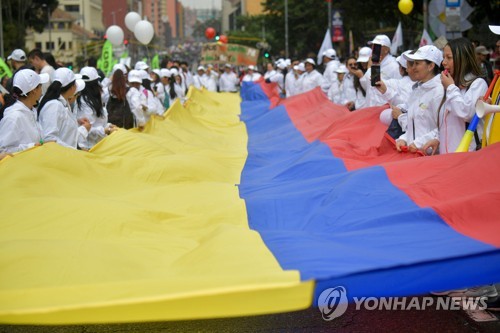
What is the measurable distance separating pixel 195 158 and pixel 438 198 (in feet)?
10.8

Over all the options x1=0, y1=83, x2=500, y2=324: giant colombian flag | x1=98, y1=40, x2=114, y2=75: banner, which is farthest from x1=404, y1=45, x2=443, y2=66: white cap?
x1=98, y1=40, x2=114, y2=75: banner

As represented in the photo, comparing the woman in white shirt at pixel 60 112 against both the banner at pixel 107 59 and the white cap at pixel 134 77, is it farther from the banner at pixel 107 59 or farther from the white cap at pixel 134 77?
the banner at pixel 107 59

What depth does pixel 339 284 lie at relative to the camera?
3895 mm

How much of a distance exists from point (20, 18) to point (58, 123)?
44.0 metres

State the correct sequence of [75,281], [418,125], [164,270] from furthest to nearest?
[418,125], [164,270], [75,281]

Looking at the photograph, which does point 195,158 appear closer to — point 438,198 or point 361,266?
point 438,198

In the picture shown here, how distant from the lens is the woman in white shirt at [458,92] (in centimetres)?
646

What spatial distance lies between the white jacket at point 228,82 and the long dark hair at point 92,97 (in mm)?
23033

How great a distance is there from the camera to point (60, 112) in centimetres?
788

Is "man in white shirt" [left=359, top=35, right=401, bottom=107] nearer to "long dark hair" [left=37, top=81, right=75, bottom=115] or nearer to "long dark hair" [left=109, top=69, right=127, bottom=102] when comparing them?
"long dark hair" [left=109, top=69, right=127, bottom=102]

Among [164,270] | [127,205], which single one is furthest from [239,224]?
[164,270]

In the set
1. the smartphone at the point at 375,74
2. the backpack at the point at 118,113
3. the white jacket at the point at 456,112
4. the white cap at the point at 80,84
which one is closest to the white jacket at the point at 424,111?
the white jacket at the point at 456,112

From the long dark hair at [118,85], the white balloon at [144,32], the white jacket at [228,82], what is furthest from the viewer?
the white jacket at [228,82]

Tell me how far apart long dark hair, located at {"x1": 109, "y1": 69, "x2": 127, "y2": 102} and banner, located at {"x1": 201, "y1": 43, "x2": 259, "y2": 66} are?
3832 centimetres
